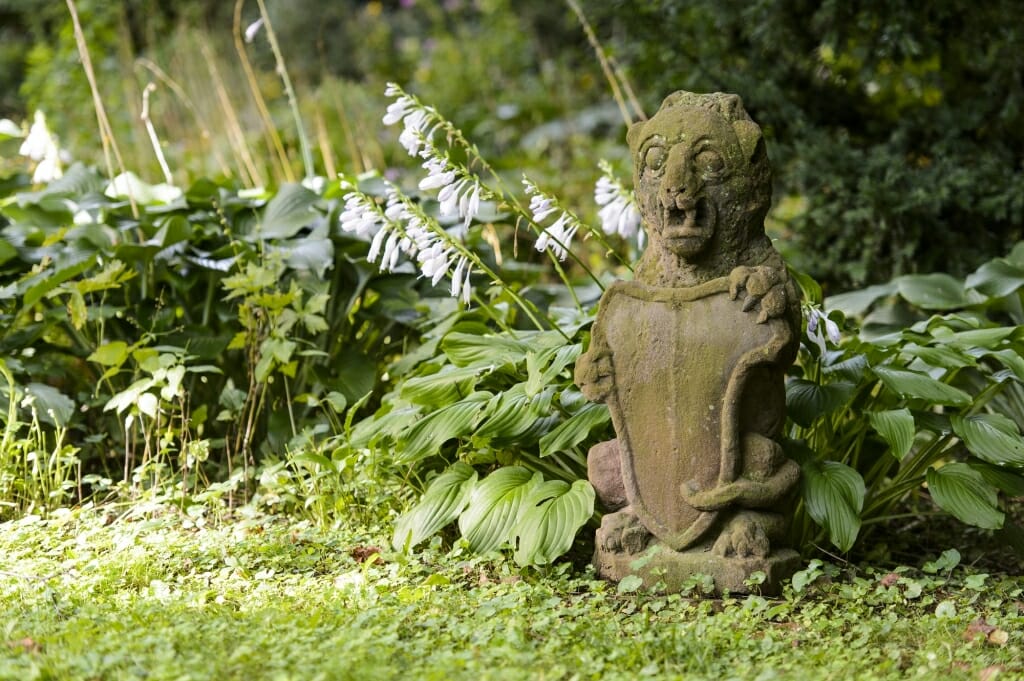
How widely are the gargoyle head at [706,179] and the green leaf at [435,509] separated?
1.07 meters

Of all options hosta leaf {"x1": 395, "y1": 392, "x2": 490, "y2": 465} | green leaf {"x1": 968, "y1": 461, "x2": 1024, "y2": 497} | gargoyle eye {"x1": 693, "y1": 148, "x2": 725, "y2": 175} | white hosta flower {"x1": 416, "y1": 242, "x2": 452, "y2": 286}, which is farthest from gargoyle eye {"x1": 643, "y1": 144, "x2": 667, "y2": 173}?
green leaf {"x1": 968, "y1": 461, "x2": 1024, "y2": 497}

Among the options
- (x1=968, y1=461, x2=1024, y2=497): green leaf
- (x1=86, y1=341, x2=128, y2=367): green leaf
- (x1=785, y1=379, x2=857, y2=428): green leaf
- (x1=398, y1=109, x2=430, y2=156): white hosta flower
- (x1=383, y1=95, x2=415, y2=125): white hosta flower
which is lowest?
(x1=968, y1=461, x2=1024, y2=497): green leaf

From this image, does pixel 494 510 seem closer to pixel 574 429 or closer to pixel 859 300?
pixel 574 429

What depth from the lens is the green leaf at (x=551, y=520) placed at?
354cm

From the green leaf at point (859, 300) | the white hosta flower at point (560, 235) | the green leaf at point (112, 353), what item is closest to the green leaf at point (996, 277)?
the green leaf at point (859, 300)

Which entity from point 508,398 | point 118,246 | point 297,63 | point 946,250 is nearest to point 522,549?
point 508,398

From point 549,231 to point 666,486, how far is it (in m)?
0.98

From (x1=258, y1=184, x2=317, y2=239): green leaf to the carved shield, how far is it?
211 cm

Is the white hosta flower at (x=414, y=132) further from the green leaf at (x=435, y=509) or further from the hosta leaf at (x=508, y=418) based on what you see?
the green leaf at (x=435, y=509)

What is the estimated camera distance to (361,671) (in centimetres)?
266

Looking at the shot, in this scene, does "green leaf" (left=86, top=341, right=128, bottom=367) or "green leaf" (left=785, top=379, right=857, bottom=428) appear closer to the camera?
"green leaf" (left=785, top=379, right=857, bottom=428)

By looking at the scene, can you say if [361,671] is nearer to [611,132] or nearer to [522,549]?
[522,549]

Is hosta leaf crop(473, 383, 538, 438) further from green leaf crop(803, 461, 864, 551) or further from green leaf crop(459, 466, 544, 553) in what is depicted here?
green leaf crop(803, 461, 864, 551)

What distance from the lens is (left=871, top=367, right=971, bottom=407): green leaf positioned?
12.0ft
